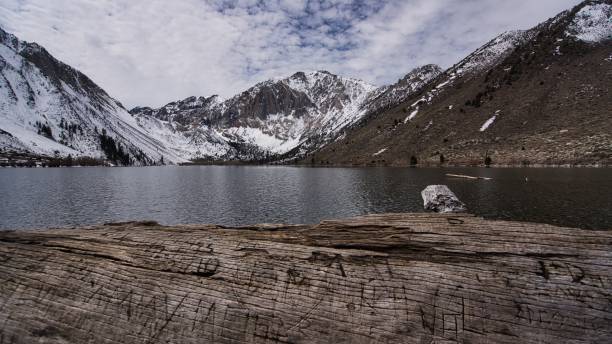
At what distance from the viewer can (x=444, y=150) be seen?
159m

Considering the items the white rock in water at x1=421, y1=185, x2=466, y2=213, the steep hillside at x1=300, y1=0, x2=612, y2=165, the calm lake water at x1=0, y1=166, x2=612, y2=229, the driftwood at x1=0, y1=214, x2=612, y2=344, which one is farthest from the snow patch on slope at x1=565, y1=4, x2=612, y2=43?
the driftwood at x1=0, y1=214, x2=612, y2=344

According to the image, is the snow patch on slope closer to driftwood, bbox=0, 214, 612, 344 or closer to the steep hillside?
the steep hillside

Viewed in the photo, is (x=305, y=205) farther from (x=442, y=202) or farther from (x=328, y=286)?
(x=328, y=286)

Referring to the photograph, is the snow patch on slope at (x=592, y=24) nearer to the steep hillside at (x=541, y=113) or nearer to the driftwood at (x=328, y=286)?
the steep hillside at (x=541, y=113)

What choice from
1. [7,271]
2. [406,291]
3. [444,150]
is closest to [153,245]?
[7,271]

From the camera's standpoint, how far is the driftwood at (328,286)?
15.1ft

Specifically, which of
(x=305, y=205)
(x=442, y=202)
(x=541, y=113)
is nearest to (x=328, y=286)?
(x=442, y=202)

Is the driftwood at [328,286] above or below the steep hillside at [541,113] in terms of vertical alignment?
below

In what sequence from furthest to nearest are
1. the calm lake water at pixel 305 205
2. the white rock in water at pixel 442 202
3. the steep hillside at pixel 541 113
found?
1. the steep hillside at pixel 541 113
2. the white rock in water at pixel 442 202
3. the calm lake water at pixel 305 205

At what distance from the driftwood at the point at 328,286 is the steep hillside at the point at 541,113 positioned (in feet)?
409

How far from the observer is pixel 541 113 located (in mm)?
141000

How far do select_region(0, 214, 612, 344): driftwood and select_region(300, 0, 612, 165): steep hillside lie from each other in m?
125

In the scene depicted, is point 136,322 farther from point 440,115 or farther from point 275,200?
point 440,115

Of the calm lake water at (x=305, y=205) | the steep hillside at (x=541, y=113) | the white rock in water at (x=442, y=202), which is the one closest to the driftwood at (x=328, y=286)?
the calm lake water at (x=305, y=205)
